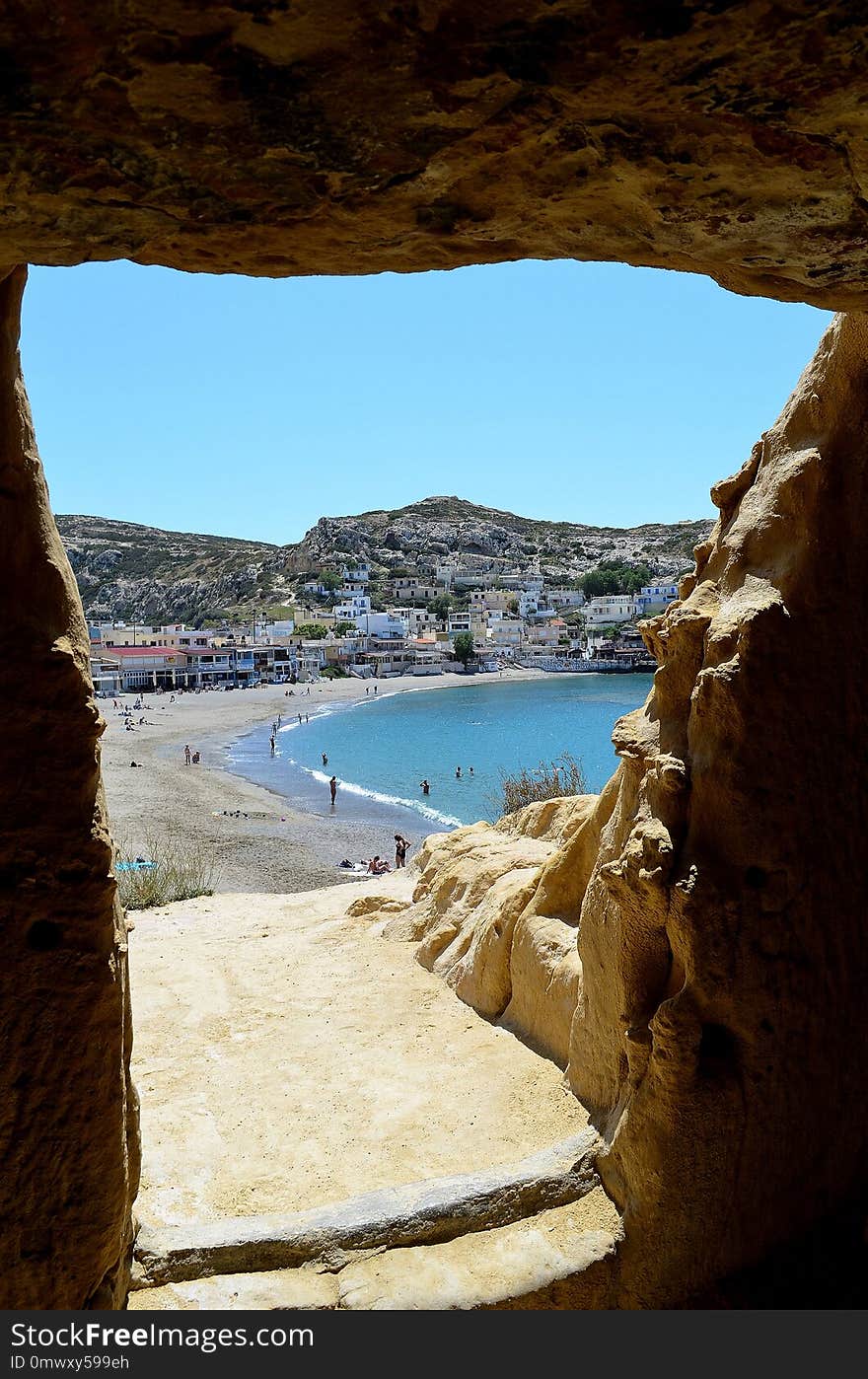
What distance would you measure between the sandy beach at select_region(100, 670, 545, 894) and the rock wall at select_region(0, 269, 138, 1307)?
35.2 ft

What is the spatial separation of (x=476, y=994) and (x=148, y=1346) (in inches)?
168

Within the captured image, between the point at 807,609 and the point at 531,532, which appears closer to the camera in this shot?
the point at 807,609

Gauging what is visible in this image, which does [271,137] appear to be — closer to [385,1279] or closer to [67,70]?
[67,70]

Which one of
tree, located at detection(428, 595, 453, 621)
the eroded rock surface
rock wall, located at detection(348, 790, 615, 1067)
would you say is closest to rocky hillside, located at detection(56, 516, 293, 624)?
tree, located at detection(428, 595, 453, 621)

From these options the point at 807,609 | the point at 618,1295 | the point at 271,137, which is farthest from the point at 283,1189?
the point at 271,137

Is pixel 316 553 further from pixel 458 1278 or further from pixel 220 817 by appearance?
pixel 458 1278

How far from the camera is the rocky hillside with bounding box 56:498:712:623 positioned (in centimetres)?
12006

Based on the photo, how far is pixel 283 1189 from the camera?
5102 millimetres

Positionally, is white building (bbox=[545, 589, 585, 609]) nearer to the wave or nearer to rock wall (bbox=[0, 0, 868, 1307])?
the wave

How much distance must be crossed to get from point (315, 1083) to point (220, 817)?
2244cm

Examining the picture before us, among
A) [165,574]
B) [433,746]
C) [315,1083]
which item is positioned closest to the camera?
[315,1083]

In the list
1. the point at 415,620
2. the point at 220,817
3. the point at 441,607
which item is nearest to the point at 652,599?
the point at 441,607

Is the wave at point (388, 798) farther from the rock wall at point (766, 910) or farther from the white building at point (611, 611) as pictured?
the white building at point (611, 611)

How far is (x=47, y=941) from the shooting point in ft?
11.7
